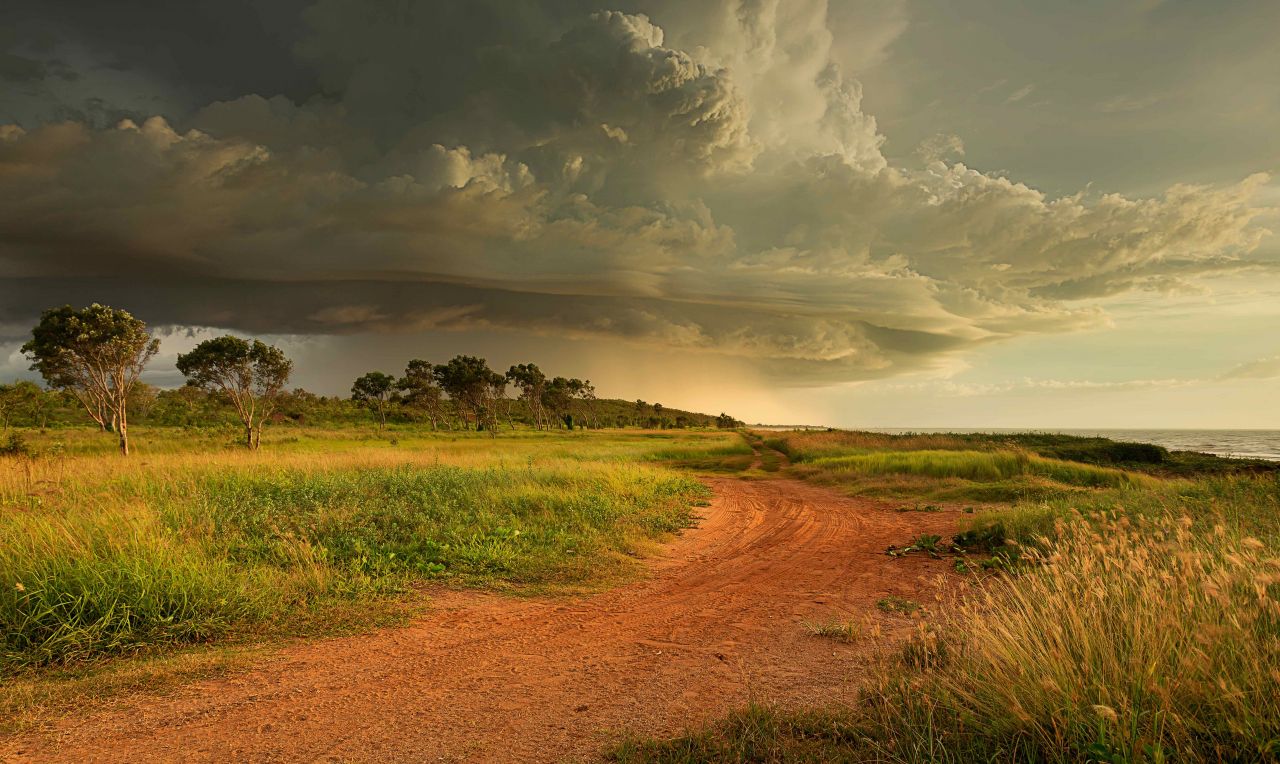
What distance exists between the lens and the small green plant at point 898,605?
7.79m

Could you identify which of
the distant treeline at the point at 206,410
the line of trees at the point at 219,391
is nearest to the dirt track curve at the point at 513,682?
the line of trees at the point at 219,391

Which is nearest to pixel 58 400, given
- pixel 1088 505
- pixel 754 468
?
pixel 754 468

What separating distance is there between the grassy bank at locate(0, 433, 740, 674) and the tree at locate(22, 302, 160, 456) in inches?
867

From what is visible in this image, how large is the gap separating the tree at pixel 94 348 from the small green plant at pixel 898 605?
38227 mm

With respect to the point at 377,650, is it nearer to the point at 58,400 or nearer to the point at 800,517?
the point at 800,517

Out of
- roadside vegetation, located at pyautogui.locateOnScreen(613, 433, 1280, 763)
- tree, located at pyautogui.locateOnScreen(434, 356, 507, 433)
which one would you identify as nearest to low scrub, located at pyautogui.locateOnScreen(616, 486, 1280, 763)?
roadside vegetation, located at pyautogui.locateOnScreen(613, 433, 1280, 763)

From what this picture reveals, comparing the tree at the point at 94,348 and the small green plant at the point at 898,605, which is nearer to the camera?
the small green plant at the point at 898,605

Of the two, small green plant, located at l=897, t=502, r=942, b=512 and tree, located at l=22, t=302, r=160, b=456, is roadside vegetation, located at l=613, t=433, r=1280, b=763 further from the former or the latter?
tree, located at l=22, t=302, r=160, b=456

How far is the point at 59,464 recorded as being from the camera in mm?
13836

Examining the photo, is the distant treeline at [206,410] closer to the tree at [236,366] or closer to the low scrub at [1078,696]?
the tree at [236,366]

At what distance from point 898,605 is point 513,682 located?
18.0ft

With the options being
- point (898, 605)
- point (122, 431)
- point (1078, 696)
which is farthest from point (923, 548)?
point (122, 431)

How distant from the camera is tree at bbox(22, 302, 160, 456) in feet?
104

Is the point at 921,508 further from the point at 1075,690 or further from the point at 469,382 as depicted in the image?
the point at 469,382
